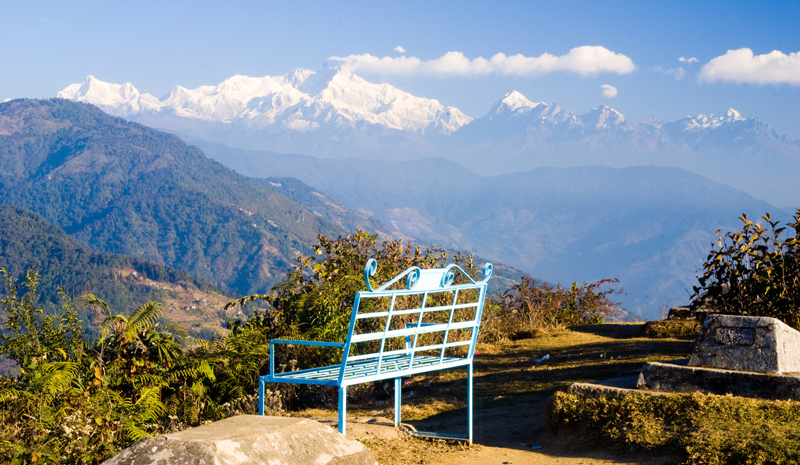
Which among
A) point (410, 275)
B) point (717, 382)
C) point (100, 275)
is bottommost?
point (100, 275)

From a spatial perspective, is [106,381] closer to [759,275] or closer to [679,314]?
[759,275]

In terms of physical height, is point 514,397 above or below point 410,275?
below

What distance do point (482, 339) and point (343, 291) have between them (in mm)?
3030

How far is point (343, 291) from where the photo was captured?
8984 mm

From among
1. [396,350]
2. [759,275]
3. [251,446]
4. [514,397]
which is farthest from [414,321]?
[251,446]

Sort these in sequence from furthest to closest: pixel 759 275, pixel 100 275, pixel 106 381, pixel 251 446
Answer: pixel 100 275 → pixel 759 275 → pixel 106 381 → pixel 251 446

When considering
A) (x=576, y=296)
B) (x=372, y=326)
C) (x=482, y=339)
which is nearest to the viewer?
(x=372, y=326)

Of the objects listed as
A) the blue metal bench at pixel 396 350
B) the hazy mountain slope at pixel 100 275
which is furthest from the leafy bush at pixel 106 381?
the hazy mountain slope at pixel 100 275

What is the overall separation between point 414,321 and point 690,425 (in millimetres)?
5251

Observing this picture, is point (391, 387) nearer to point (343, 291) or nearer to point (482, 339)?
point (343, 291)

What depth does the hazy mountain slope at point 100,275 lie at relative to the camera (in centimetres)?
11006

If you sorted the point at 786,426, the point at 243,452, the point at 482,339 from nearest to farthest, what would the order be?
the point at 243,452 → the point at 786,426 → the point at 482,339

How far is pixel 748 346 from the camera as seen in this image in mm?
5129

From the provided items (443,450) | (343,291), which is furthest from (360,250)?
(443,450)
